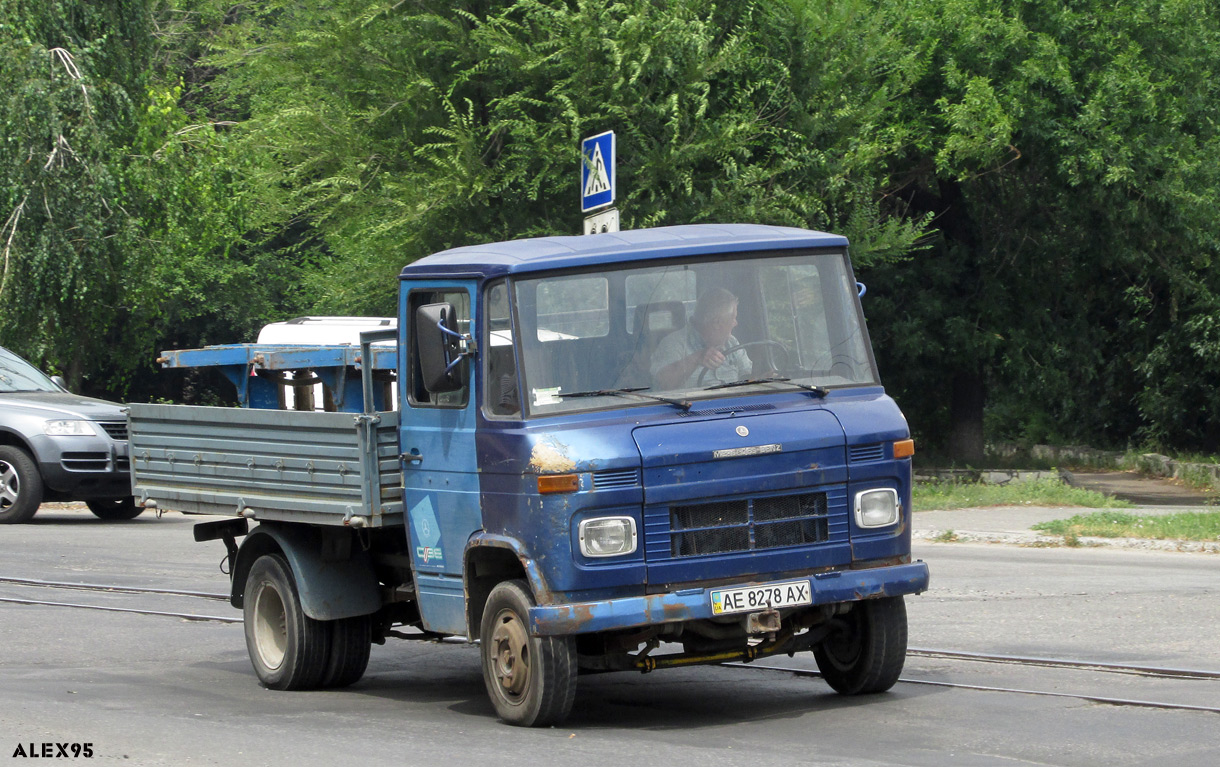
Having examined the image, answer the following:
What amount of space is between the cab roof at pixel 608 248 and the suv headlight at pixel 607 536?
1.17 metres

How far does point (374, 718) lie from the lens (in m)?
7.20

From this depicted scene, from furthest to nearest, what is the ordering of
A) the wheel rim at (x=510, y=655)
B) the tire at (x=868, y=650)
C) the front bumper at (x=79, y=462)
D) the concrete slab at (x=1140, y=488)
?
the concrete slab at (x=1140, y=488) → the front bumper at (x=79, y=462) → the tire at (x=868, y=650) → the wheel rim at (x=510, y=655)

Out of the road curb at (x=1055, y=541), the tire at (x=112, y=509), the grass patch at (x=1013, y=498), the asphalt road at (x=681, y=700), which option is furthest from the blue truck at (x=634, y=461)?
the tire at (x=112, y=509)

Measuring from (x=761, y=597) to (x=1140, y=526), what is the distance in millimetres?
9504

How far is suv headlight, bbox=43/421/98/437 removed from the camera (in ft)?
56.0

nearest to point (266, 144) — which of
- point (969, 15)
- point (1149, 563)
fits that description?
point (969, 15)

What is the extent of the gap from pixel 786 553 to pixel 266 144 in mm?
18759

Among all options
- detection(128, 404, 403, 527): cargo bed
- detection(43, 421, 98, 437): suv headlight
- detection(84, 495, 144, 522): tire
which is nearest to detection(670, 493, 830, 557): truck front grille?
detection(128, 404, 403, 527): cargo bed

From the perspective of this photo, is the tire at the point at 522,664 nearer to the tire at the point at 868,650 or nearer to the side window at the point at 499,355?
the side window at the point at 499,355

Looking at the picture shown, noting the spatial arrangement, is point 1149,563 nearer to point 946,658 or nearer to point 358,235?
point 946,658

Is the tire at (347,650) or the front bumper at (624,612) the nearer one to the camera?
the front bumper at (624,612)

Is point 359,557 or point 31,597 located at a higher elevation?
point 359,557

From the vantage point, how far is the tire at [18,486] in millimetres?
17141

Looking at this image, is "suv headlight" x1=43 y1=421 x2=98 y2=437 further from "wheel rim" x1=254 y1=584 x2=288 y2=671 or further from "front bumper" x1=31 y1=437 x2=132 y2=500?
"wheel rim" x1=254 y1=584 x2=288 y2=671
